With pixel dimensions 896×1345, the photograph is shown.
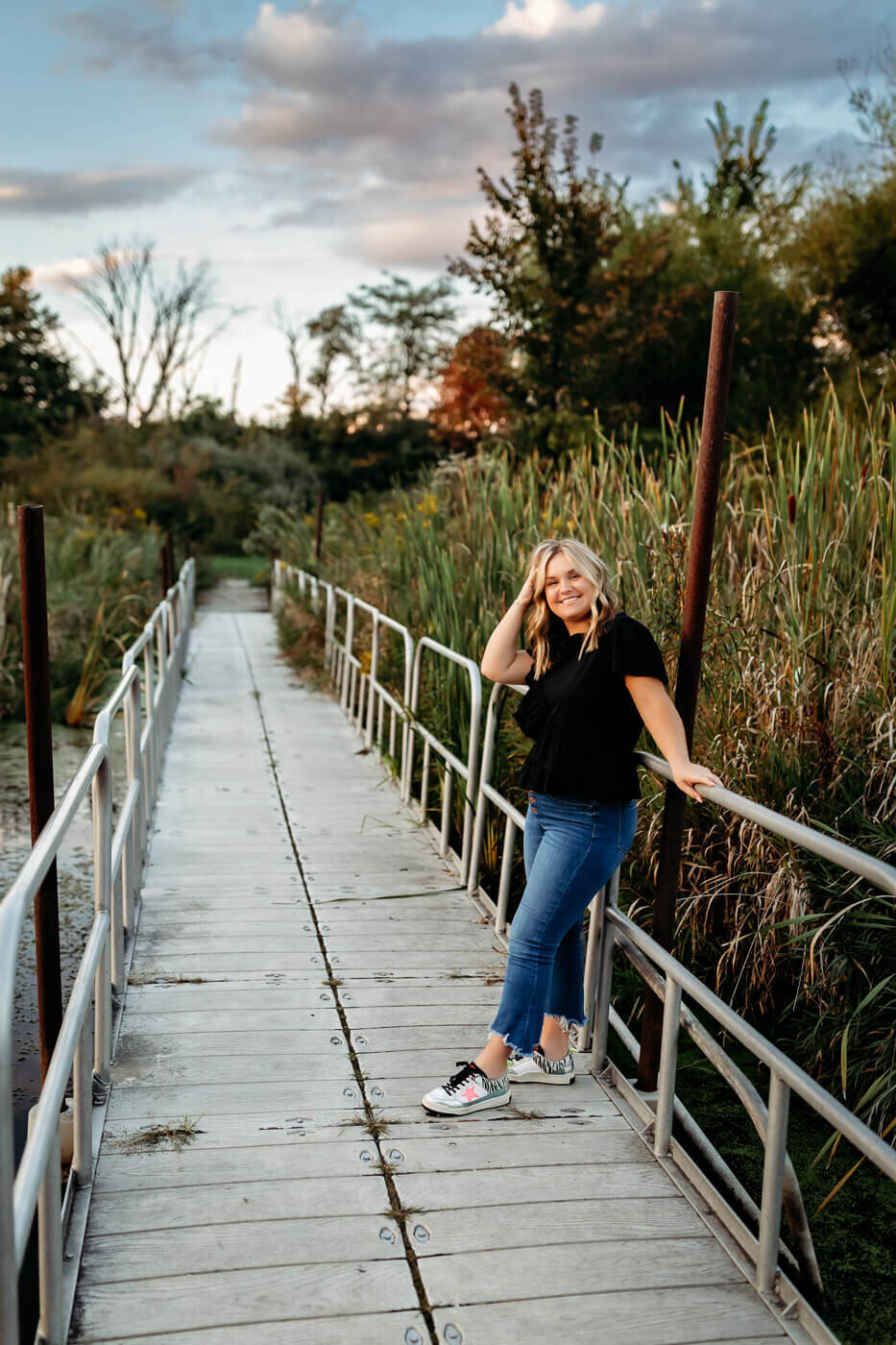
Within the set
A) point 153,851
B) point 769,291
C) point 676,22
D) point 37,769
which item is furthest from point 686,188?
point 37,769


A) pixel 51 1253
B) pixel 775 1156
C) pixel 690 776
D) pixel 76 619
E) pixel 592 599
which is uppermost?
pixel 592 599

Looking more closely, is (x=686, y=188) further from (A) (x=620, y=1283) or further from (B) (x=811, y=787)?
(A) (x=620, y=1283)

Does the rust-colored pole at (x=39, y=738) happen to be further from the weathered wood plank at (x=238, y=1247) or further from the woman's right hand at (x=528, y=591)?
the woman's right hand at (x=528, y=591)

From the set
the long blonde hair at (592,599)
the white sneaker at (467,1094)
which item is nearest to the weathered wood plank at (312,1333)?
the white sneaker at (467,1094)

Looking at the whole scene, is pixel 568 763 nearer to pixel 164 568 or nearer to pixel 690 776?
pixel 690 776

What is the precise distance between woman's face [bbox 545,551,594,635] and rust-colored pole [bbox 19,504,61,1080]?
1.19 metres

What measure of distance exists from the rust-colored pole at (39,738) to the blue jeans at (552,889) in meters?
1.07

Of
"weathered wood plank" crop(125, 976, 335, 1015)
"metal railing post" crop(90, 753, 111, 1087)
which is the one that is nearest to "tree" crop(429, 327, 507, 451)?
"weathered wood plank" crop(125, 976, 335, 1015)

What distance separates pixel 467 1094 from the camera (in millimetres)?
2814

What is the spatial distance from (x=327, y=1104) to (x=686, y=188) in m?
23.9

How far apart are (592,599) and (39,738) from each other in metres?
1.32

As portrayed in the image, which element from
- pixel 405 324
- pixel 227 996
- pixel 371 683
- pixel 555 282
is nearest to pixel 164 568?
pixel 371 683

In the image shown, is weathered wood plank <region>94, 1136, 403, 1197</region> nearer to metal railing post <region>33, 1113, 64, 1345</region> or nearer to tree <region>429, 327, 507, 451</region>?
metal railing post <region>33, 1113, 64, 1345</region>

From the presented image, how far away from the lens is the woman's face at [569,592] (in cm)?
273
